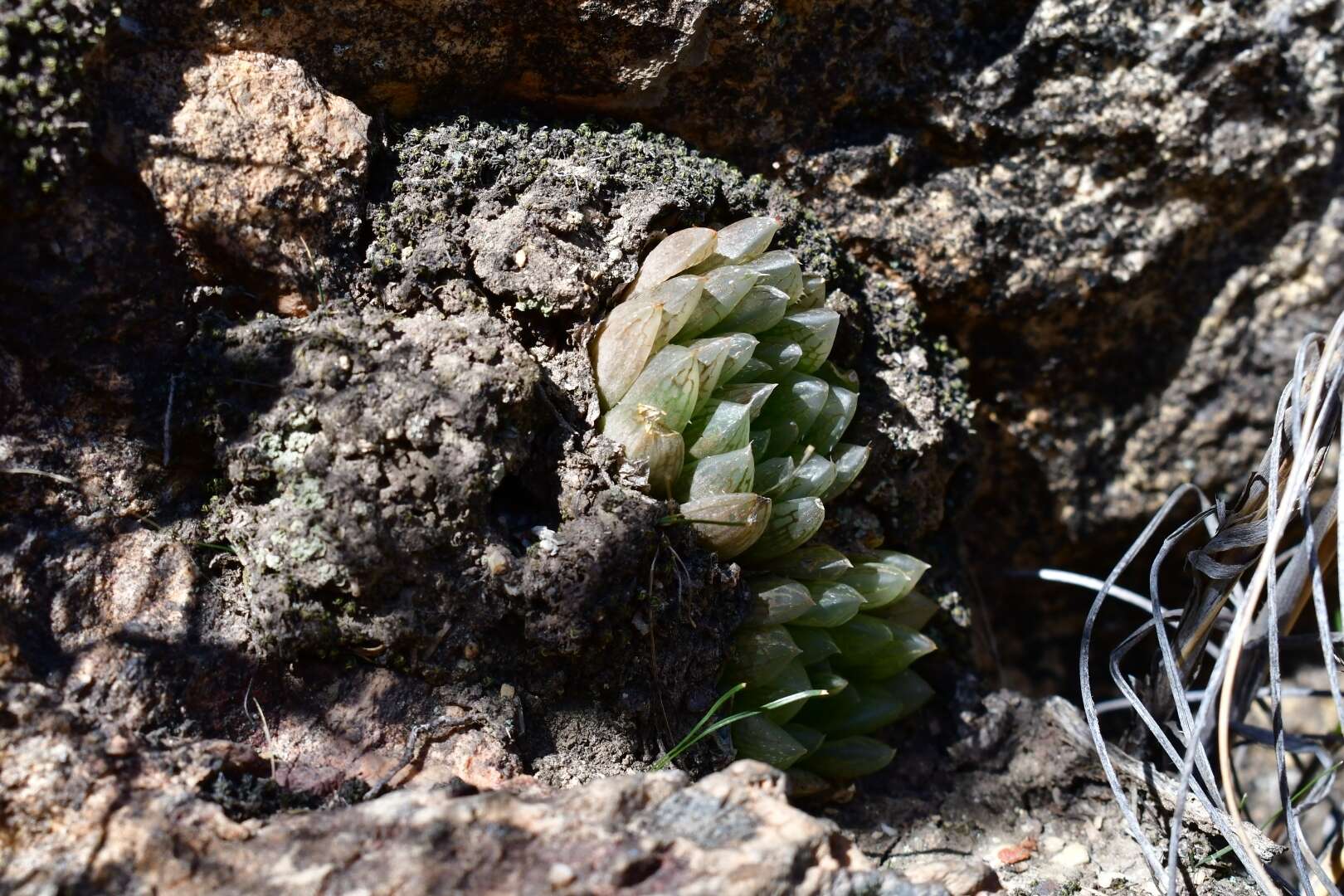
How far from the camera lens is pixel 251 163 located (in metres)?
2.03

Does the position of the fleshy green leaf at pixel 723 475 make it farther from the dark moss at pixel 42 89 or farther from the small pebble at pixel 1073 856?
the dark moss at pixel 42 89

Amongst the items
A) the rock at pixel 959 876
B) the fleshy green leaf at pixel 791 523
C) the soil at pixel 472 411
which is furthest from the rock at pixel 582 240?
the rock at pixel 959 876

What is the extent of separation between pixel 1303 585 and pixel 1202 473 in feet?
3.35

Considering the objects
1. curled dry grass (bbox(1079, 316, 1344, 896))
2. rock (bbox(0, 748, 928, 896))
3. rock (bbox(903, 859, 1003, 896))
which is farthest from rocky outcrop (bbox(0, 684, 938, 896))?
curled dry grass (bbox(1079, 316, 1344, 896))

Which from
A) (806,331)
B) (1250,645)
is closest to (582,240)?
(806,331)

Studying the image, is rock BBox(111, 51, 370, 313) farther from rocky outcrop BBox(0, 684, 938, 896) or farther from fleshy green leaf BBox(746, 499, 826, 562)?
fleshy green leaf BBox(746, 499, 826, 562)

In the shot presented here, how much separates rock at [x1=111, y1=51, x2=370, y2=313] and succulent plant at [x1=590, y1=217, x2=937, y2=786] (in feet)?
1.91

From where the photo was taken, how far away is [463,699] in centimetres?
194

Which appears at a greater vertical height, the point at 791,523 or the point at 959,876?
the point at 791,523

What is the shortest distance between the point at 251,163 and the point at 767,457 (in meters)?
1.16

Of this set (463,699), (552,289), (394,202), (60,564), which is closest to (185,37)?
(394,202)

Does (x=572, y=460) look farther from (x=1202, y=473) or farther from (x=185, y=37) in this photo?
(x=1202, y=473)

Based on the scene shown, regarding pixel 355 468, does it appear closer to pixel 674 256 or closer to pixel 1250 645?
pixel 674 256

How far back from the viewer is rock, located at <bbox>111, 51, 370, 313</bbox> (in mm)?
1967
